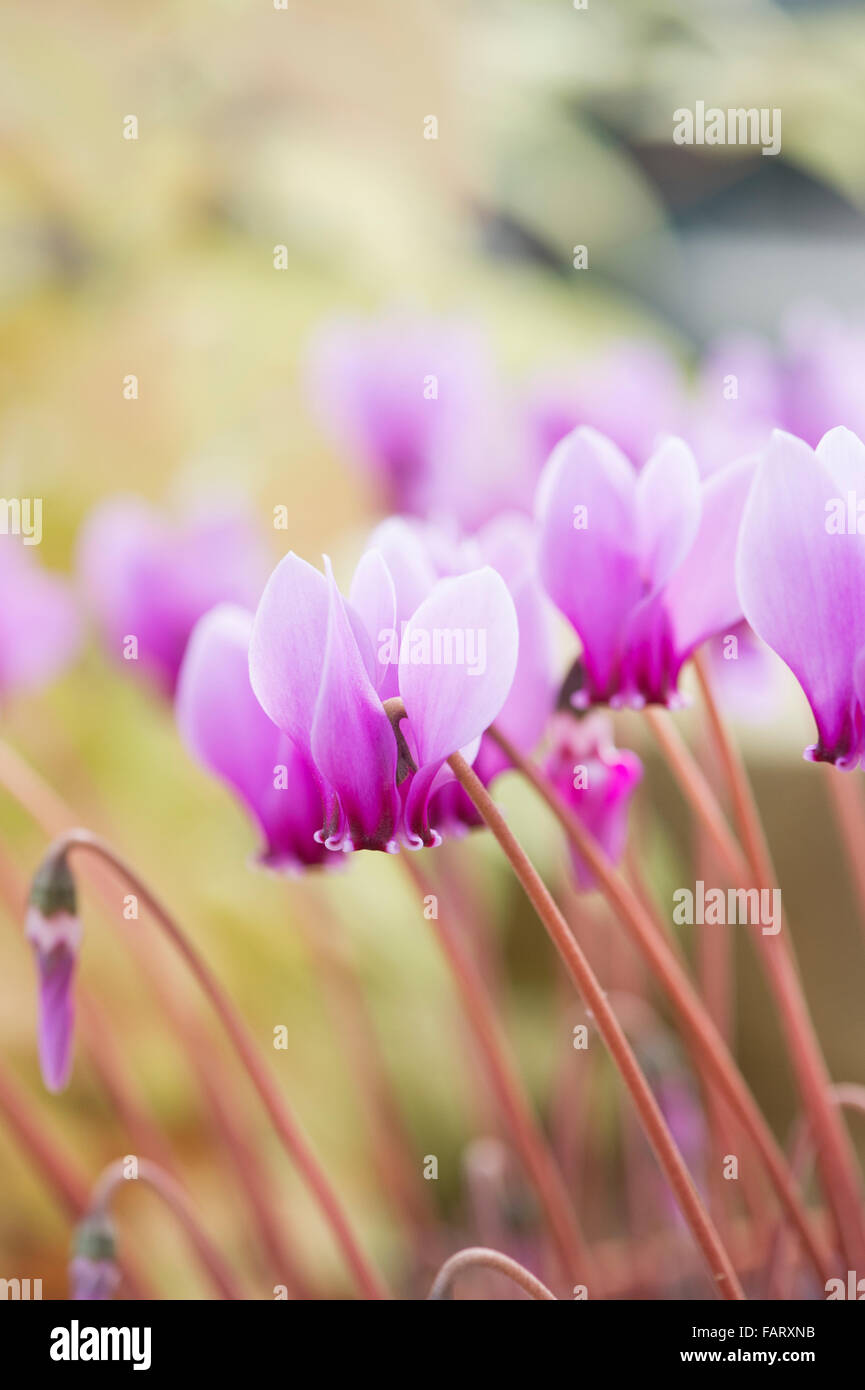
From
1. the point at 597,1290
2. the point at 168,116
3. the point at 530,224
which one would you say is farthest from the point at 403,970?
the point at 530,224

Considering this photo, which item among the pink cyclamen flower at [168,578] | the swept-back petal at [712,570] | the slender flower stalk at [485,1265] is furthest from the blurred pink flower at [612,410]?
the slender flower stalk at [485,1265]

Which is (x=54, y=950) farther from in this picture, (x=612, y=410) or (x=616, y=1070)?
→ (x=612, y=410)

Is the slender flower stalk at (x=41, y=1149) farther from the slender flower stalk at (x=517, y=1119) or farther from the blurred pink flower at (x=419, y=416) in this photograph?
the blurred pink flower at (x=419, y=416)

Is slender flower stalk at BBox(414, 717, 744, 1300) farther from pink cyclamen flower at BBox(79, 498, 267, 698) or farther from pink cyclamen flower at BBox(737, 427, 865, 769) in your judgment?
pink cyclamen flower at BBox(79, 498, 267, 698)

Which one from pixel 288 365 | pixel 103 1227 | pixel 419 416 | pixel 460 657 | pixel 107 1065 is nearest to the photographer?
pixel 460 657

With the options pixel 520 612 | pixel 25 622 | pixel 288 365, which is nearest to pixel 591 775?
pixel 520 612
